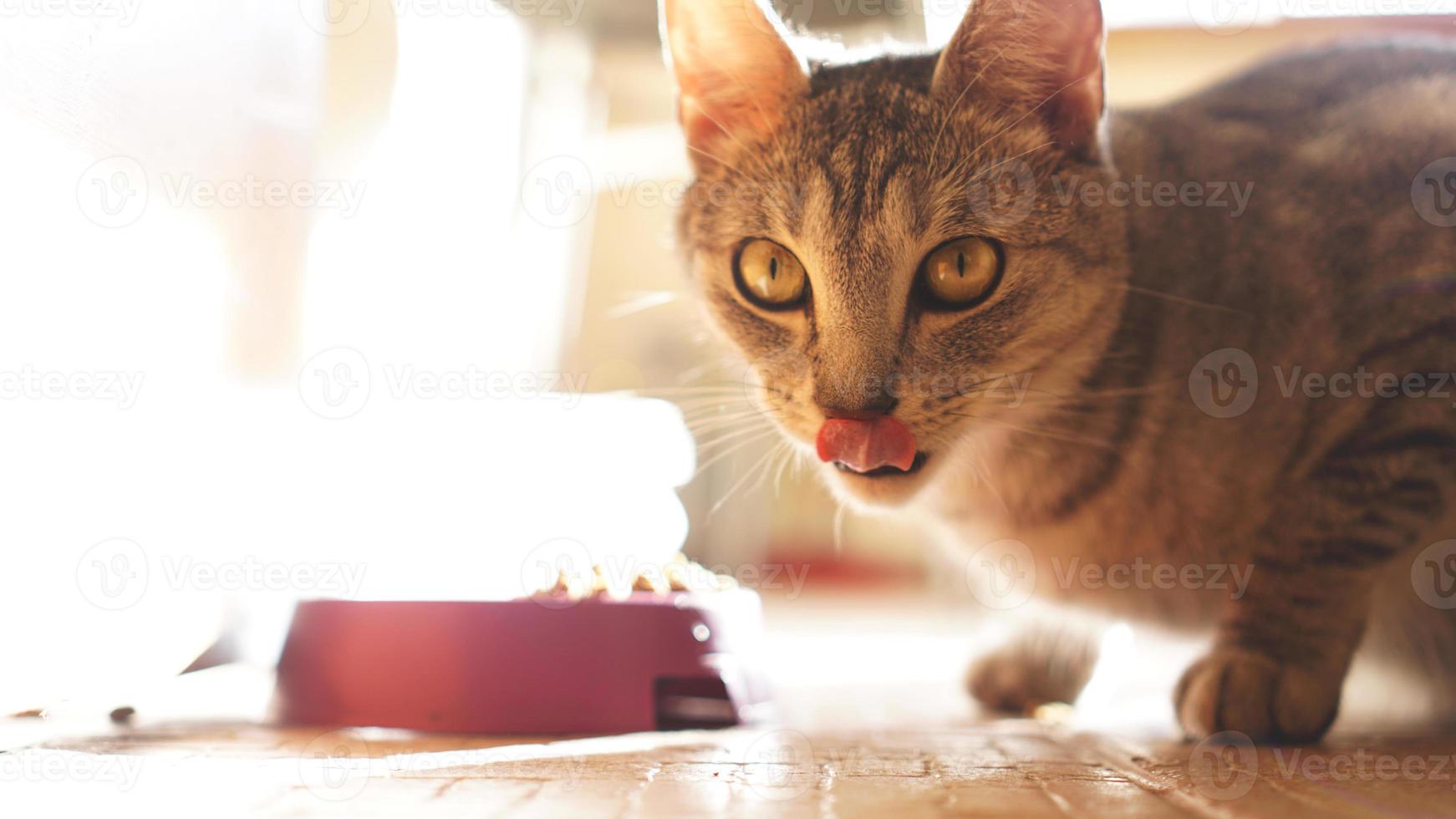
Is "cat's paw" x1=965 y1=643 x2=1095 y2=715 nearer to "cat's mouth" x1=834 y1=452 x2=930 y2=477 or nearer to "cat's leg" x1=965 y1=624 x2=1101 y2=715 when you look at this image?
"cat's leg" x1=965 y1=624 x2=1101 y2=715

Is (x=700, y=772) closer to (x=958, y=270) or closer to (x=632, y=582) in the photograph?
(x=632, y=582)

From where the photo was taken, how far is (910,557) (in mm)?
3887

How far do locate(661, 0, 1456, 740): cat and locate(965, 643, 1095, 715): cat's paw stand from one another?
0.22 metres

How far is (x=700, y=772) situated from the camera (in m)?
0.78

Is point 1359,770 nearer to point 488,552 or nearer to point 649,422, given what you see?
point 488,552

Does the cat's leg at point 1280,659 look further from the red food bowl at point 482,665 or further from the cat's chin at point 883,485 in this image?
the red food bowl at point 482,665

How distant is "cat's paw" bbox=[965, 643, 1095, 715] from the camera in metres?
1.42

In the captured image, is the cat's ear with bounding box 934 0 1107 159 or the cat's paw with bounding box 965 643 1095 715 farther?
the cat's paw with bounding box 965 643 1095 715

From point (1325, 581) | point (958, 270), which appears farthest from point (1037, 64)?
point (1325, 581)

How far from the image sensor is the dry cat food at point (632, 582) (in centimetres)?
113

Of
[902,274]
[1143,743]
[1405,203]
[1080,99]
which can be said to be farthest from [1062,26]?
[1143,743]

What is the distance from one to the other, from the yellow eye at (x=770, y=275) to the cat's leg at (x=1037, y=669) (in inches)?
27.0

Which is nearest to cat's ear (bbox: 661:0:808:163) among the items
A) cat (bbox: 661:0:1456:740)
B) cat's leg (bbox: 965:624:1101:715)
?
cat (bbox: 661:0:1456:740)

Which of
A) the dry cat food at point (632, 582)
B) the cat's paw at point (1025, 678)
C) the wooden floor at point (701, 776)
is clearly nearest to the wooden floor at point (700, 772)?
the wooden floor at point (701, 776)
